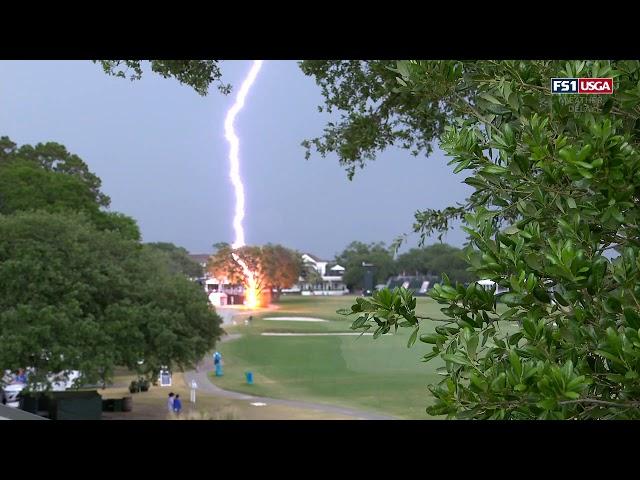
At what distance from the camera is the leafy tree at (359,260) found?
726cm

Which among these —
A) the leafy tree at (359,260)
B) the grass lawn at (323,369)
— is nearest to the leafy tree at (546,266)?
the leafy tree at (359,260)

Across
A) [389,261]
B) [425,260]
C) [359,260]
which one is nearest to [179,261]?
[359,260]

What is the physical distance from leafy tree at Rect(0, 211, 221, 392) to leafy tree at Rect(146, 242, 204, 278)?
0.96 m

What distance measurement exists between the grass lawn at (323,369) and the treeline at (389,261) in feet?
14.6

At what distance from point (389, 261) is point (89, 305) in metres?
6.35

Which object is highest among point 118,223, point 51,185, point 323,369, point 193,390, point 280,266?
point 51,185

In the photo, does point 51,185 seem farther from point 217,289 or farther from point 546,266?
point 546,266

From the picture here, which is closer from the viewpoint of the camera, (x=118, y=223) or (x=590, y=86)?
(x=590, y=86)

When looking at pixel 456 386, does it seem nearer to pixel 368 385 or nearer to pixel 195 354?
pixel 195 354

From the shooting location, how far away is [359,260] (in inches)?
317

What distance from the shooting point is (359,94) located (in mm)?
5082
